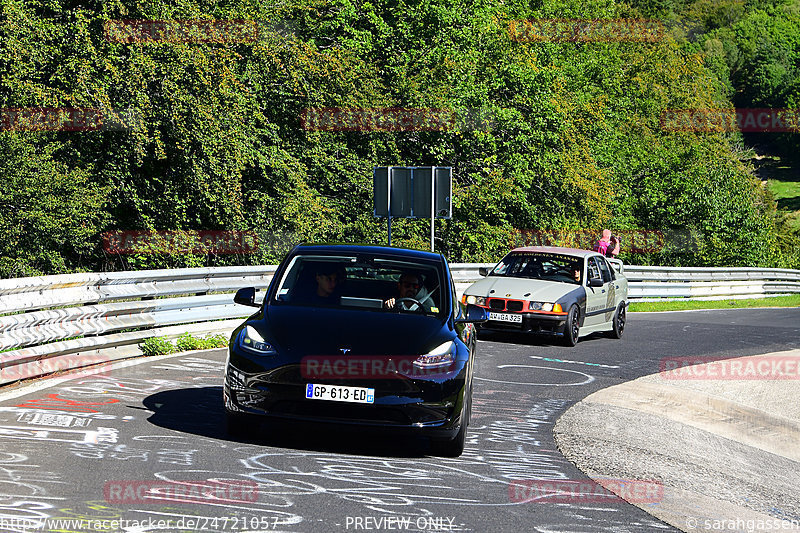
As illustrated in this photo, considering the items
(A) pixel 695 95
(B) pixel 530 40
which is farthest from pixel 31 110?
(A) pixel 695 95

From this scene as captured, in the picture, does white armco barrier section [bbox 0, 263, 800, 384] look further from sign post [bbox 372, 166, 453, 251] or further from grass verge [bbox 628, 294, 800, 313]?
grass verge [bbox 628, 294, 800, 313]

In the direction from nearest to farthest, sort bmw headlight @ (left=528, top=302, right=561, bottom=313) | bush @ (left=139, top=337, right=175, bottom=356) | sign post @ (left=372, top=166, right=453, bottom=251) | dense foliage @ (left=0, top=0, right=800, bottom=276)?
bush @ (left=139, top=337, right=175, bottom=356), bmw headlight @ (left=528, top=302, right=561, bottom=313), sign post @ (left=372, top=166, right=453, bottom=251), dense foliage @ (left=0, top=0, right=800, bottom=276)

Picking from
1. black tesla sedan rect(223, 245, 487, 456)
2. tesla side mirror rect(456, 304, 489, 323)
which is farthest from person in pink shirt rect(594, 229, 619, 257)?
black tesla sedan rect(223, 245, 487, 456)

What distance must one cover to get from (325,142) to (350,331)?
1071 inches

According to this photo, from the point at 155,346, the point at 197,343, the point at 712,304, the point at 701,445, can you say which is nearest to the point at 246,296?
the point at 701,445

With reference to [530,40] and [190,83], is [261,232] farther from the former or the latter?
[530,40]

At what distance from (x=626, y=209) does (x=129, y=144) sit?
32172 millimetres

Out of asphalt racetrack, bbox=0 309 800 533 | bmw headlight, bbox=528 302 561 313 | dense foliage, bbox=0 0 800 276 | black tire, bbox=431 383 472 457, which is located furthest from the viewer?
dense foliage, bbox=0 0 800 276

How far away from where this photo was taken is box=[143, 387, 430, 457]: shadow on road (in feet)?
24.0

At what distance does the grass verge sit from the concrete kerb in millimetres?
14005

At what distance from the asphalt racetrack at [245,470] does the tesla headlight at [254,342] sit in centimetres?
58

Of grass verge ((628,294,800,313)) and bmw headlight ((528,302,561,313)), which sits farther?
grass verge ((628,294,800,313))

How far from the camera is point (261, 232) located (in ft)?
95.5

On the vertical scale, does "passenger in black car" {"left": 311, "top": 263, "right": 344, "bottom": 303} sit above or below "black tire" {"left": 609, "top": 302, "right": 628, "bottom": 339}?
above
